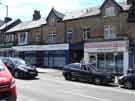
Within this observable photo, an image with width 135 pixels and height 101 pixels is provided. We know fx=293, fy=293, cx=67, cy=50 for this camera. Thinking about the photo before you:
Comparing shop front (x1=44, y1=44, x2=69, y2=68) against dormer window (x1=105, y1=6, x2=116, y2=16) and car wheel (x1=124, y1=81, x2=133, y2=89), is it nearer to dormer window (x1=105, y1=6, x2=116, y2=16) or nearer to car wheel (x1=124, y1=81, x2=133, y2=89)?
dormer window (x1=105, y1=6, x2=116, y2=16)

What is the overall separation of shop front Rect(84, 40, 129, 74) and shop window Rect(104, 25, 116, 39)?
5.25 feet

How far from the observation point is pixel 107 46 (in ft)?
103

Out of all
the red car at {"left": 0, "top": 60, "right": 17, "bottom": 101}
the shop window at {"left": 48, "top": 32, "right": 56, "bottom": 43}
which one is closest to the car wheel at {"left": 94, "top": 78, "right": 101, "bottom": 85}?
the red car at {"left": 0, "top": 60, "right": 17, "bottom": 101}

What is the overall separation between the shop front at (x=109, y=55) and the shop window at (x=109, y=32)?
1.60 m

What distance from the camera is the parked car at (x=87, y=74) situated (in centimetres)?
2128

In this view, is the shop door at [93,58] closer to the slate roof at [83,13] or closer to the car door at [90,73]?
the slate roof at [83,13]

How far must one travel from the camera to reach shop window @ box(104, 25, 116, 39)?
107ft

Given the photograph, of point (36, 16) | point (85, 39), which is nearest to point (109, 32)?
point (85, 39)

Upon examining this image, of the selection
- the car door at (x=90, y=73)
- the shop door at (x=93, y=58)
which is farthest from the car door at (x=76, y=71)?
the shop door at (x=93, y=58)

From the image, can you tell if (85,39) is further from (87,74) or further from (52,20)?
(87,74)

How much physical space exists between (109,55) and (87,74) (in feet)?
33.4

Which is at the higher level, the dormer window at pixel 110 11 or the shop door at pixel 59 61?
the dormer window at pixel 110 11

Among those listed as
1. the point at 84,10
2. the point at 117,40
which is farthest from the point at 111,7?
the point at 84,10

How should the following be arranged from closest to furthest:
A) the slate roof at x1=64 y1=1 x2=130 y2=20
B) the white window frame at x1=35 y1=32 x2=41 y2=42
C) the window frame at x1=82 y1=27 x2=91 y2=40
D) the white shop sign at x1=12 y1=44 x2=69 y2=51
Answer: the slate roof at x1=64 y1=1 x2=130 y2=20
the window frame at x1=82 y1=27 x2=91 y2=40
the white shop sign at x1=12 y1=44 x2=69 y2=51
the white window frame at x1=35 y1=32 x2=41 y2=42
